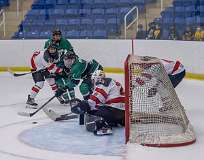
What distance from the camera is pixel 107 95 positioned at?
196 inches

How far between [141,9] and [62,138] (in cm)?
600

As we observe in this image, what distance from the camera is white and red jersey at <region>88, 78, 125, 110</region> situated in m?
4.92

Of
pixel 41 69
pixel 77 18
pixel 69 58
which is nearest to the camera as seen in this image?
pixel 69 58

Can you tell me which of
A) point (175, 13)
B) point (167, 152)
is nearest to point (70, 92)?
point (167, 152)

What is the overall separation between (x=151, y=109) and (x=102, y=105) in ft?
1.46

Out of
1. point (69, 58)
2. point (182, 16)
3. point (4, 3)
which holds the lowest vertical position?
point (69, 58)

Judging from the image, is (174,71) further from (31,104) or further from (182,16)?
(182,16)

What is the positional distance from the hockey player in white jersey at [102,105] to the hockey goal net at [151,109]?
24cm

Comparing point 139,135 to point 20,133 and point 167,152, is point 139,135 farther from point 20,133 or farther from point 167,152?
point 20,133

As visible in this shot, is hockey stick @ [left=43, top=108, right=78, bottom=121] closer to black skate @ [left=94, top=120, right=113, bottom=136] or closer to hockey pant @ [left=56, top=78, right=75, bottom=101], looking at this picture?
black skate @ [left=94, top=120, right=113, bottom=136]

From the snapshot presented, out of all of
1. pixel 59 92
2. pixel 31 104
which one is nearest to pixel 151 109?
pixel 59 92

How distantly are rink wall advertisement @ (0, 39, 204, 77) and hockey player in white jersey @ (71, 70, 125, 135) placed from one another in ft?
14.2

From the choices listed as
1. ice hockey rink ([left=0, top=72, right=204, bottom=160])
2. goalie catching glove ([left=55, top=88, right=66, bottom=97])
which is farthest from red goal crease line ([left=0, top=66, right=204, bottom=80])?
goalie catching glove ([left=55, top=88, right=66, bottom=97])

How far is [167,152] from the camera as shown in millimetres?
4383
